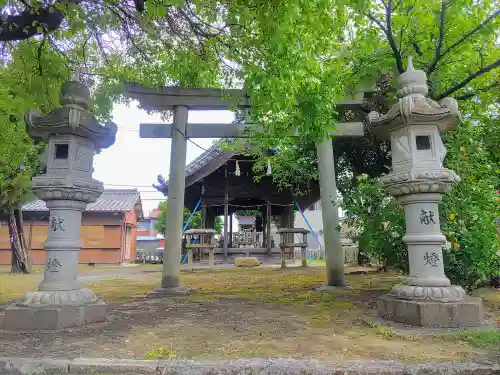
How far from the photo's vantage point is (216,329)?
13.6 feet

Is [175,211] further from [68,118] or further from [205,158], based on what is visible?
[205,158]

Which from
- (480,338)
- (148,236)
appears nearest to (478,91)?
(480,338)

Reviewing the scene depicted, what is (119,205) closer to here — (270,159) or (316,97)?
(270,159)

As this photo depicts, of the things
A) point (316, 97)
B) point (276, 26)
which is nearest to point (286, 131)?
point (316, 97)

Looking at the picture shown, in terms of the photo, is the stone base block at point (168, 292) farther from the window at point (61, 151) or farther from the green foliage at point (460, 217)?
the green foliage at point (460, 217)

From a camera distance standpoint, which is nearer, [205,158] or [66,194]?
[66,194]

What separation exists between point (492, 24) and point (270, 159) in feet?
24.1

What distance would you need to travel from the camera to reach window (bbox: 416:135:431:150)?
4722 millimetres

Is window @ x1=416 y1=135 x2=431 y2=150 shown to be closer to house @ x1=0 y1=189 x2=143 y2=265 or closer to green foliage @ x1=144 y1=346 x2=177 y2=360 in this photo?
green foliage @ x1=144 y1=346 x2=177 y2=360

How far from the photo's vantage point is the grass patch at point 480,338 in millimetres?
3355

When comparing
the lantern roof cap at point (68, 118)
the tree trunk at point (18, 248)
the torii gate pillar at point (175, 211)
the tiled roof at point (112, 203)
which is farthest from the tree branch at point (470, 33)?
the tiled roof at point (112, 203)

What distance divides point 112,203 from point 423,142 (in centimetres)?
2296

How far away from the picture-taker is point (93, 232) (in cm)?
2270

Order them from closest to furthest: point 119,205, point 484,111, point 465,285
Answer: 1. point 465,285
2. point 484,111
3. point 119,205
